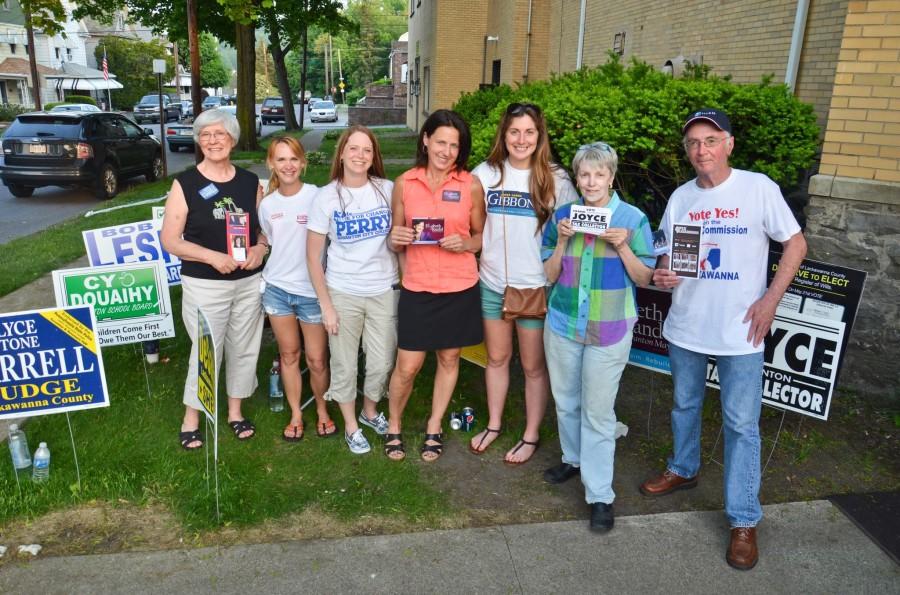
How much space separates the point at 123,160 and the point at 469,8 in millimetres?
15739

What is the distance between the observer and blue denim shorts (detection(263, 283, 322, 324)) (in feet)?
13.5

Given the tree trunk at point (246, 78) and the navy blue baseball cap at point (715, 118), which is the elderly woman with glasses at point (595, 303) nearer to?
the navy blue baseball cap at point (715, 118)

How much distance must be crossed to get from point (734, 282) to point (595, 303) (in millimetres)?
643

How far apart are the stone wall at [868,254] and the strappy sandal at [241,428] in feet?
13.5

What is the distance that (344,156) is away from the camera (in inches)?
149

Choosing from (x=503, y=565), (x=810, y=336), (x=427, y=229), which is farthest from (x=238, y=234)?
(x=810, y=336)

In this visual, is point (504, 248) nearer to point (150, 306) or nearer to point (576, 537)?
point (576, 537)

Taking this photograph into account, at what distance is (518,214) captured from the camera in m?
3.71

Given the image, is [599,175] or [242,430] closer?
[599,175]

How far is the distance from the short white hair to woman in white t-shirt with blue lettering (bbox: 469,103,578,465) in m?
1.40

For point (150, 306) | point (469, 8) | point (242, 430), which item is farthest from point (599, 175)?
point (469, 8)

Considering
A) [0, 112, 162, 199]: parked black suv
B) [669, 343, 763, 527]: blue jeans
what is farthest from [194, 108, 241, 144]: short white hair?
[0, 112, 162, 199]: parked black suv

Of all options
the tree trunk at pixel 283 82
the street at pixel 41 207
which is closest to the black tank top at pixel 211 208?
the street at pixel 41 207

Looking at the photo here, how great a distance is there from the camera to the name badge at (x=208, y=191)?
152 inches
